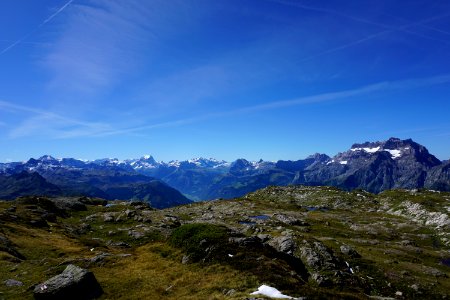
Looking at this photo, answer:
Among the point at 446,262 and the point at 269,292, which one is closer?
the point at 269,292

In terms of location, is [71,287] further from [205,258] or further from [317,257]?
[317,257]

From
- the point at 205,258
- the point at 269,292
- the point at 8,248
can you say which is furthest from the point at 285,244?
the point at 8,248

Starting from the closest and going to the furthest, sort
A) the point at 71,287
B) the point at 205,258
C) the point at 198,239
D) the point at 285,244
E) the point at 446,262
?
the point at 71,287
the point at 205,258
the point at 198,239
the point at 285,244
the point at 446,262

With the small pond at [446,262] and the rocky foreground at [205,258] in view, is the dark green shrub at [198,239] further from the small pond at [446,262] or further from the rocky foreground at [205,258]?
the small pond at [446,262]

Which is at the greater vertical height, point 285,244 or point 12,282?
Result: point 285,244

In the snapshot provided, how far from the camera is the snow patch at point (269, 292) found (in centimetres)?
2964

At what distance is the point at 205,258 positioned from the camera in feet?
140

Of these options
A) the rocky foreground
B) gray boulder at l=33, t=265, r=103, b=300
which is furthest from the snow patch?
gray boulder at l=33, t=265, r=103, b=300

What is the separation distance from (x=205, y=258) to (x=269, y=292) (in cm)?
1359

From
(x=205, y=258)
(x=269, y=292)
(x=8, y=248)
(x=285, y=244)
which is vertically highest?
(x=269, y=292)

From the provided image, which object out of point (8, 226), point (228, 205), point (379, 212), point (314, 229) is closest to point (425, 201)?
point (379, 212)

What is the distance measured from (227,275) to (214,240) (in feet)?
29.1

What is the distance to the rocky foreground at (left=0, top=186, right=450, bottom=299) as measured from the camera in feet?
118

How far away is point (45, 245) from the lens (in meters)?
65.9
